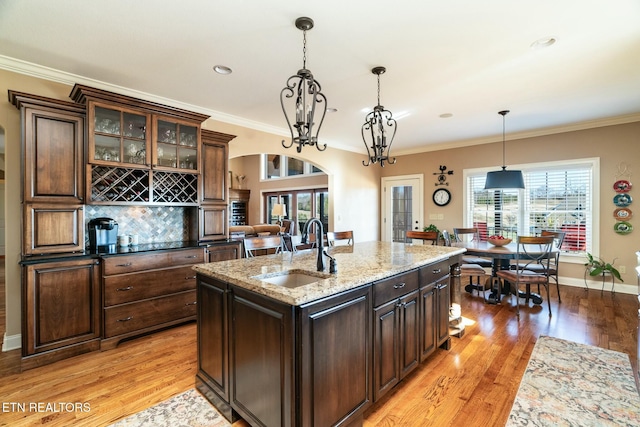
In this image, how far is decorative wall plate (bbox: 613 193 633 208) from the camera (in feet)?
14.9

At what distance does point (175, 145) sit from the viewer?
3516 millimetres

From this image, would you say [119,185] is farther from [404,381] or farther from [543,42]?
[543,42]

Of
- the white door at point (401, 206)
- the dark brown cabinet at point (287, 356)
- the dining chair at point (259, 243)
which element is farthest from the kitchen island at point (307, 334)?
the white door at point (401, 206)

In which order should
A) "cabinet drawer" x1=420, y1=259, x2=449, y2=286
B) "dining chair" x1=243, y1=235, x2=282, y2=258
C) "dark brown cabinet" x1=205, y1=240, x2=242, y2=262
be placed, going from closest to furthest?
"cabinet drawer" x1=420, y1=259, x2=449, y2=286
"dining chair" x1=243, y1=235, x2=282, y2=258
"dark brown cabinet" x1=205, y1=240, x2=242, y2=262

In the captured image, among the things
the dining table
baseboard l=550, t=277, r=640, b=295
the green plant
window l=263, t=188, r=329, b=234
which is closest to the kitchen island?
the dining table

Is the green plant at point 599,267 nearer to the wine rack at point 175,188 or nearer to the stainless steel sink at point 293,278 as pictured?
the stainless steel sink at point 293,278

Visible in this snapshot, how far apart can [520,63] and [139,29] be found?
3.43m

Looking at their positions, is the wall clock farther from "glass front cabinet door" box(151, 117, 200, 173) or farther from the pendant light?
"glass front cabinet door" box(151, 117, 200, 173)

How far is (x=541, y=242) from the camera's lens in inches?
146

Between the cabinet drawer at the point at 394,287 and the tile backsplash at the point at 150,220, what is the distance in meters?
2.77

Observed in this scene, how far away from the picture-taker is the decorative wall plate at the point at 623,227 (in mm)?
4543

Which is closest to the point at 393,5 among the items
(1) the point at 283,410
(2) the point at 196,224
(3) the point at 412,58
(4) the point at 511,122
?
(3) the point at 412,58

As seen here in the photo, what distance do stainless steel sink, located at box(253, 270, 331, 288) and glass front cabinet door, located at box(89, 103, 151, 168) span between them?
2.28 metres

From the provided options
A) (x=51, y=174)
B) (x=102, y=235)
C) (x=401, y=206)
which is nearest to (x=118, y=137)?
(x=51, y=174)
